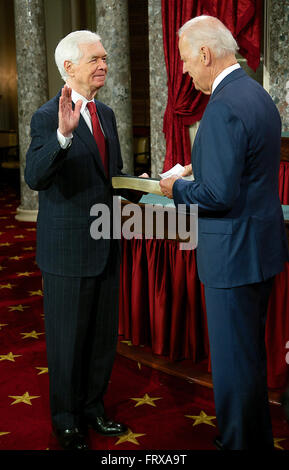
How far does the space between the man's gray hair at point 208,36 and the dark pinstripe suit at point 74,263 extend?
591mm

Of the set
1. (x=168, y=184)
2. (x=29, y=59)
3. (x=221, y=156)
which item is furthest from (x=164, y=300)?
(x=29, y=59)

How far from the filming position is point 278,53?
235 inches

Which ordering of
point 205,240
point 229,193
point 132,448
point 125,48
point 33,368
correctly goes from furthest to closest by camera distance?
1. point 125,48
2. point 33,368
3. point 132,448
4. point 205,240
5. point 229,193

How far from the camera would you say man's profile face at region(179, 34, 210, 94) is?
1.91 meters

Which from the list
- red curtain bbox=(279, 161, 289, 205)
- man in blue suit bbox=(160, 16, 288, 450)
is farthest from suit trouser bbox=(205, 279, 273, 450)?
red curtain bbox=(279, 161, 289, 205)

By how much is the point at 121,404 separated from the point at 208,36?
1.90m

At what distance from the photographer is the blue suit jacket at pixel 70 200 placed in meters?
2.22

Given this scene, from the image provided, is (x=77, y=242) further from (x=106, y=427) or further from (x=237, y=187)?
(x=106, y=427)

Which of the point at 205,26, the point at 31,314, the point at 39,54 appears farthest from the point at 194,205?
the point at 39,54

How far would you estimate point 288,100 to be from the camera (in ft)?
19.4

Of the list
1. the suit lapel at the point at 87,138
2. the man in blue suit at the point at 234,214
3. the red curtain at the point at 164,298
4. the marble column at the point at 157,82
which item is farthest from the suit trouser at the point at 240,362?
the marble column at the point at 157,82

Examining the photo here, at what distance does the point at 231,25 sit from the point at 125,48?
1346 mm

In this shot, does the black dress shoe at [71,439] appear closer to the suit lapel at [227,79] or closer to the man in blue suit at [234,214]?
the man in blue suit at [234,214]
